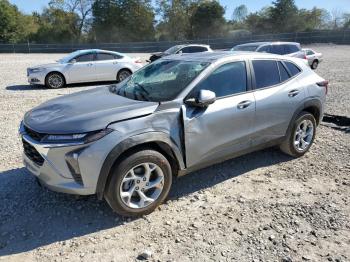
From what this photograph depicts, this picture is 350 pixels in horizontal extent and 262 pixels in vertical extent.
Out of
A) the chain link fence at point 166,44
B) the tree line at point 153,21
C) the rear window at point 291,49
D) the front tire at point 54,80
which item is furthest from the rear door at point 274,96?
the tree line at point 153,21

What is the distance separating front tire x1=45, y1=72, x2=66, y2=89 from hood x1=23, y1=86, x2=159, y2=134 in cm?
875

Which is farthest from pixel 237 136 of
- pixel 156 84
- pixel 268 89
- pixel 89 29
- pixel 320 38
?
pixel 89 29

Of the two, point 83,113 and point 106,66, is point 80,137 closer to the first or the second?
point 83,113

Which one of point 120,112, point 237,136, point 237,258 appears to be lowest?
point 237,258

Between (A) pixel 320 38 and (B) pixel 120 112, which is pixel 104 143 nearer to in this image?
(B) pixel 120 112

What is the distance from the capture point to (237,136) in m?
4.65

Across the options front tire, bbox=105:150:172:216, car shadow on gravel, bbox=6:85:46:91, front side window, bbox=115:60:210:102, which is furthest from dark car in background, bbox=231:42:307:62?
front tire, bbox=105:150:172:216

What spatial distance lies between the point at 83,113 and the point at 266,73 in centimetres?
263

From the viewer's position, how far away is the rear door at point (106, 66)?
1362 cm

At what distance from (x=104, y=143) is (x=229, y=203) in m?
1.72

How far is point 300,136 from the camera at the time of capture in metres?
5.64

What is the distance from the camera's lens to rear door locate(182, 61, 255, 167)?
4180 millimetres

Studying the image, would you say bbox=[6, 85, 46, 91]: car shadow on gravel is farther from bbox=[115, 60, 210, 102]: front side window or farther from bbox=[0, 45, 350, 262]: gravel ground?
bbox=[115, 60, 210, 102]: front side window

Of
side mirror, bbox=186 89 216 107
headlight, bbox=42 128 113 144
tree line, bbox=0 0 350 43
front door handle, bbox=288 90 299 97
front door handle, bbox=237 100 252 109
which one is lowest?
headlight, bbox=42 128 113 144
